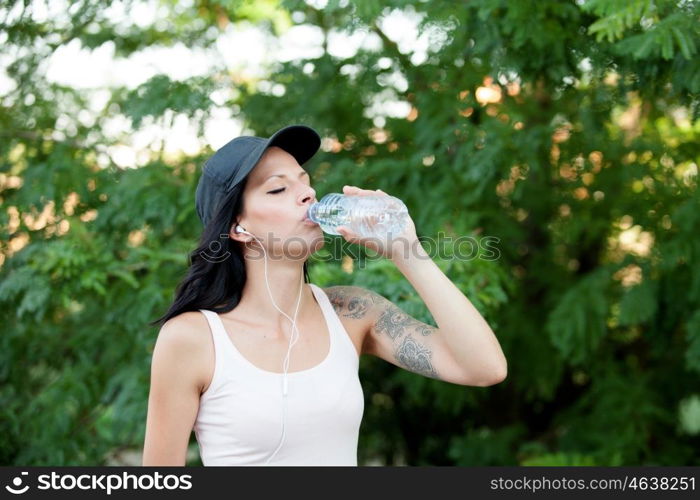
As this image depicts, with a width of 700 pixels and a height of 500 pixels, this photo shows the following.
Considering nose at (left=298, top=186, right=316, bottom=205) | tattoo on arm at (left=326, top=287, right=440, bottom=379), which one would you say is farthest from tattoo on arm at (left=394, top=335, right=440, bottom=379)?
nose at (left=298, top=186, right=316, bottom=205)

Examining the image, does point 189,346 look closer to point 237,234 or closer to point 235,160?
point 237,234

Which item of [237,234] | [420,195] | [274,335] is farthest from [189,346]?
[420,195]

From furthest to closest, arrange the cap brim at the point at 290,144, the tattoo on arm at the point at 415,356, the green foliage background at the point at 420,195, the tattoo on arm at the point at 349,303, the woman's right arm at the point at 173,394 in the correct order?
the green foliage background at the point at 420,195, the tattoo on arm at the point at 349,303, the tattoo on arm at the point at 415,356, the cap brim at the point at 290,144, the woman's right arm at the point at 173,394

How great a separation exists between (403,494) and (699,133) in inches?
133

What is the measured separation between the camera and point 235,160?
232cm

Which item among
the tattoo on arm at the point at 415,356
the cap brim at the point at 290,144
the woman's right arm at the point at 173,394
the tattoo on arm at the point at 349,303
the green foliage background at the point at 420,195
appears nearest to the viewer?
the woman's right arm at the point at 173,394

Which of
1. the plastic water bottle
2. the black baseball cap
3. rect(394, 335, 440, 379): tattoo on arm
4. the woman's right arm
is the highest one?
the black baseball cap

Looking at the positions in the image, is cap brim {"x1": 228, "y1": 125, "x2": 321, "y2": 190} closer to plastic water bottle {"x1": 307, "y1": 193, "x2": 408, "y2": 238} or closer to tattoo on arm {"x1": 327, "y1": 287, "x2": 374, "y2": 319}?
plastic water bottle {"x1": 307, "y1": 193, "x2": 408, "y2": 238}

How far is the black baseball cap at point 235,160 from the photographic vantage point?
2307mm

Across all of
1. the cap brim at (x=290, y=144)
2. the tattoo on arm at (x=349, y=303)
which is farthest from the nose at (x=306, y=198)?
the tattoo on arm at (x=349, y=303)

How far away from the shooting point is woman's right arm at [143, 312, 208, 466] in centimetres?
215

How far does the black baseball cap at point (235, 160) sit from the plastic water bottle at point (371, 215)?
0.23 meters

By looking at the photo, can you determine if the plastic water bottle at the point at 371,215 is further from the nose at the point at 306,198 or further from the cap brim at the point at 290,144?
the cap brim at the point at 290,144

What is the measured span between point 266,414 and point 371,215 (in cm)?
62
